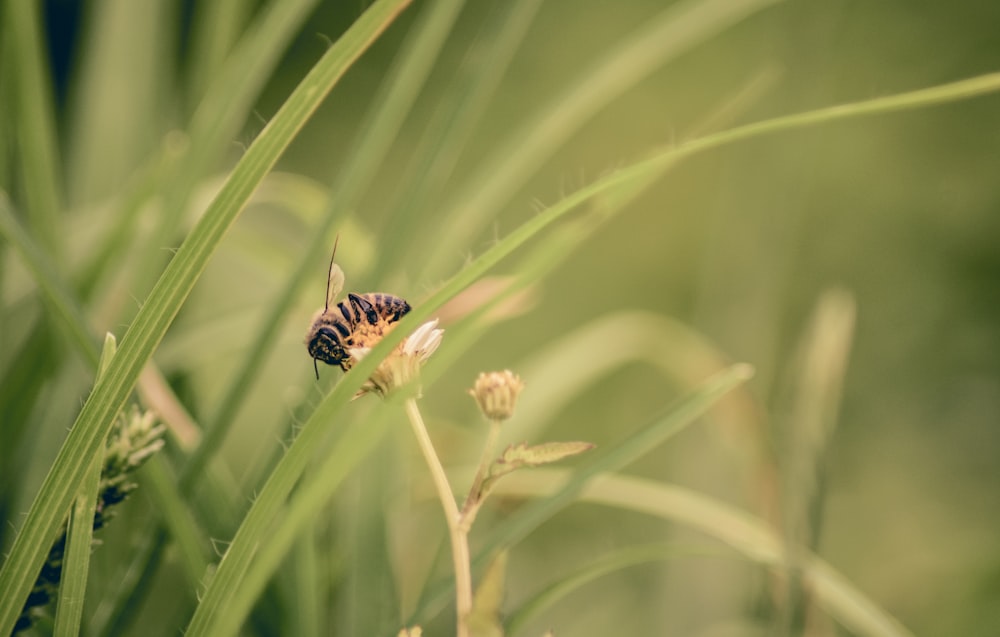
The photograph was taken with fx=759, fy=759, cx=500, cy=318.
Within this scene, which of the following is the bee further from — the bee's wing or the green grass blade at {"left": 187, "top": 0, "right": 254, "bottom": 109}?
the green grass blade at {"left": 187, "top": 0, "right": 254, "bottom": 109}

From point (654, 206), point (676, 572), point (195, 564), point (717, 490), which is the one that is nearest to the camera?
point (195, 564)

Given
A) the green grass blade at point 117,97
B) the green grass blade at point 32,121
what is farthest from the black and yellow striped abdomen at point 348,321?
the green grass blade at point 117,97

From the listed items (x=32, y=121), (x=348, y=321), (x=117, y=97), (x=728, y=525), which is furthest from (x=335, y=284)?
(x=117, y=97)

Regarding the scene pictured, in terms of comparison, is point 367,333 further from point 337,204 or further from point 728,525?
point 728,525

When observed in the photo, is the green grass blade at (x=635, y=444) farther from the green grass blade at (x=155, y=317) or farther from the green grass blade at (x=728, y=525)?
the green grass blade at (x=155, y=317)

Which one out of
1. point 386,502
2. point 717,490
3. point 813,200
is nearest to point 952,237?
point 813,200

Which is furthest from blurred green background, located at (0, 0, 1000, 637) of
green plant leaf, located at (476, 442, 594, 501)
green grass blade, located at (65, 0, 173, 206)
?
green plant leaf, located at (476, 442, 594, 501)

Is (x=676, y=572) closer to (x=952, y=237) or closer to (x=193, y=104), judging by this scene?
(x=193, y=104)
